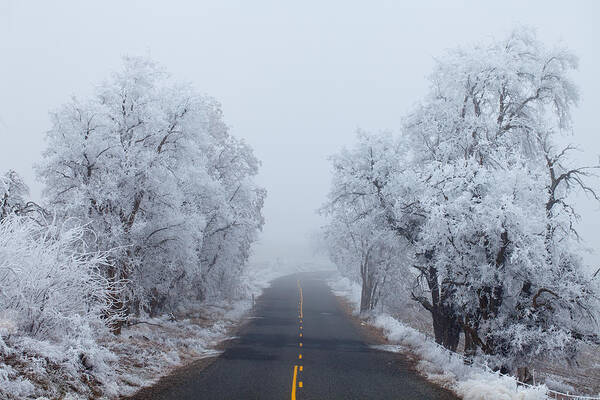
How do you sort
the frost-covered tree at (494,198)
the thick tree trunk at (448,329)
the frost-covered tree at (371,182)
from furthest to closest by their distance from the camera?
the frost-covered tree at (371,182), the thick tree trunk at (448,329), the frost-covered tree at (494,198)

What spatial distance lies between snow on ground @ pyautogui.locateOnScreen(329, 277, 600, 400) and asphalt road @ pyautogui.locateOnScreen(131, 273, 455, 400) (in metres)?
0.62

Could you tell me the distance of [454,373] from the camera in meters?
15.7

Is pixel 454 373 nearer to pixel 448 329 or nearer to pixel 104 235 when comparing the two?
pixel 448 329

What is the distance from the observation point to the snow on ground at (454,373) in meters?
11.3

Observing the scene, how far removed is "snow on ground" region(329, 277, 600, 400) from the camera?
37.1 ft

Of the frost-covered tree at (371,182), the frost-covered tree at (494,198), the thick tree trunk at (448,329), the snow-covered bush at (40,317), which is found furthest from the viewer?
the frost-covered tree at (371,182)

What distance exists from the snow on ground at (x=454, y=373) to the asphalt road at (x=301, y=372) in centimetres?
62

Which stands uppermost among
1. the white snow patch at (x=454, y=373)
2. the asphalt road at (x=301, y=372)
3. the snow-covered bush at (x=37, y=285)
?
the snow-covered bush at (x=37, y=285)

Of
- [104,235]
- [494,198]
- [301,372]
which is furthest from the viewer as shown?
[104,235]

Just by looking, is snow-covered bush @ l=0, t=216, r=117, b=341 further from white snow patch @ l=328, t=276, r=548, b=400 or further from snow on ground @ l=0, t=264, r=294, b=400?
white snow patch @ l=328, t=276, r=548, b=400

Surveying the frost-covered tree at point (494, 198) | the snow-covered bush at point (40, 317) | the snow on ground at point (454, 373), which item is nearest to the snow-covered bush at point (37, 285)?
the snow-covered bush at point (40, 317)

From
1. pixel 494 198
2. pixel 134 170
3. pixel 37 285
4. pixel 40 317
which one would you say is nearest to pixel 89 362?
pixel 40 317

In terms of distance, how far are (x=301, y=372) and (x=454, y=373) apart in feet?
17.1

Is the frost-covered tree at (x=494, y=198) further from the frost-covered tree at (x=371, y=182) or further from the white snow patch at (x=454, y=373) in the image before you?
the white snow patch at (x=454, y=373)
